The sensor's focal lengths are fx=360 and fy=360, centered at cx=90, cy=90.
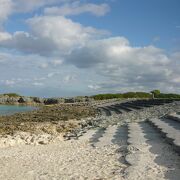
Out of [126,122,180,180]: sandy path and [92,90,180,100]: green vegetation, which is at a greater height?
[92,90,180,100]: green vegetation

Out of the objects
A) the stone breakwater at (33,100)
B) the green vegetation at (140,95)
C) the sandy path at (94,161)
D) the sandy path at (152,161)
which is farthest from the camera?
the stone breakwater at (33,100)

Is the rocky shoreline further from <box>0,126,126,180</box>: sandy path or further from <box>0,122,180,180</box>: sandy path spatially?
<box>0,126,126,180</box>: sandy path

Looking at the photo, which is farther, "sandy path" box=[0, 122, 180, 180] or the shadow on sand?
"sandy path" box=[0, 122, 180, 180]

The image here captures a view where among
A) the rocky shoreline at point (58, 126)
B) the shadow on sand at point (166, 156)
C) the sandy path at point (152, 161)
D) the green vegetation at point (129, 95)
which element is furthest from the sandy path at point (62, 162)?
the green vegetation at point (129, 95)

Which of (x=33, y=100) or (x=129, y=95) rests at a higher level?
(x=129, y=95)

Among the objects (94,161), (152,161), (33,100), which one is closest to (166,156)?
(152,161)

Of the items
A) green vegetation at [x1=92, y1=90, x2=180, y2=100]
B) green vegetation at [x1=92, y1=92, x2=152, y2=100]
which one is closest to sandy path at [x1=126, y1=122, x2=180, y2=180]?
green vegetation at [x1=92, y1=90, x2=180, y2=100]

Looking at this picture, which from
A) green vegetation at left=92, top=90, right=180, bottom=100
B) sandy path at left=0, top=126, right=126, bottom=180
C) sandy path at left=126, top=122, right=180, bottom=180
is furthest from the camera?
green vegetation at left=92, top=90, right=180, bottom=100

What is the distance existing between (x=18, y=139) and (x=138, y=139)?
4286mm

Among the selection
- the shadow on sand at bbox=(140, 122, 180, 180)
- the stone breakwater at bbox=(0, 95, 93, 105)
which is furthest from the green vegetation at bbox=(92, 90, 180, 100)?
the shadow on sand at bbox=(140, 122, 180, 180)

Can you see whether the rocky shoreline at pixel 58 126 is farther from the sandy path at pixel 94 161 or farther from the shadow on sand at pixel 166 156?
the shadow on sand at pixel 166 156

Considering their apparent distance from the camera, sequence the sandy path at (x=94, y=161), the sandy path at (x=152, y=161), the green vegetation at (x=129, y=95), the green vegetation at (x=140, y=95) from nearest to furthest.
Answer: the sandy path at (x=152, y=161) → the sandy path at (x=94, y=161) → the green vegetation at (x=140, y=95) → the green vegetation at (x=129, y=95)

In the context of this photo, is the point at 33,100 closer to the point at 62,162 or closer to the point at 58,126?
the point at 58,126

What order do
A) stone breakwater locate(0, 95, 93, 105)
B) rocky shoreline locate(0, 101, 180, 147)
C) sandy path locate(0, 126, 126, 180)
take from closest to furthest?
sandy path locate(0, 126, 126, 180)
rocky shoreline locate(0, 101, 180, 147)
stone breakwater locate(0, 95, 93, 105)
